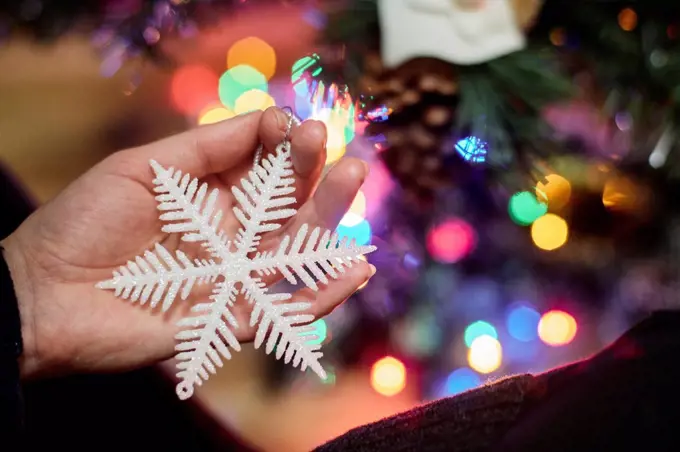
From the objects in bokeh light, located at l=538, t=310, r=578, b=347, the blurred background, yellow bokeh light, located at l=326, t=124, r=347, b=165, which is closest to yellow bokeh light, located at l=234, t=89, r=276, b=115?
the blurred background

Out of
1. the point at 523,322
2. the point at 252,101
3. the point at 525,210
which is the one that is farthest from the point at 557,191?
the point at 252,101

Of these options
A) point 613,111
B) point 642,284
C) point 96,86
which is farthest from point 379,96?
point 96,86

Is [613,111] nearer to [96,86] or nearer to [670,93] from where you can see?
[670,93]

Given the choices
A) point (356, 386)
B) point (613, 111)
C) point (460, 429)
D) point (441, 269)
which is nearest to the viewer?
point (460, 429)

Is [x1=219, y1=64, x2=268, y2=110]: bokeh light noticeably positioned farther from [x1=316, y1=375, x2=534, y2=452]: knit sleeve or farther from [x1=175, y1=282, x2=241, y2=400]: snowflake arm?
[x1=316, y1=375, x2=534, y2=452]: knit sleeve

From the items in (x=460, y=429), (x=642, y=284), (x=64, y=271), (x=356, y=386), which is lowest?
(x=356, y=386)

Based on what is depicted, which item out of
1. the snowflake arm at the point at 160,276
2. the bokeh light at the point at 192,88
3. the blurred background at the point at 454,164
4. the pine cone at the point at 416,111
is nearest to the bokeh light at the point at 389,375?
the blurred background at the point at 454,164
